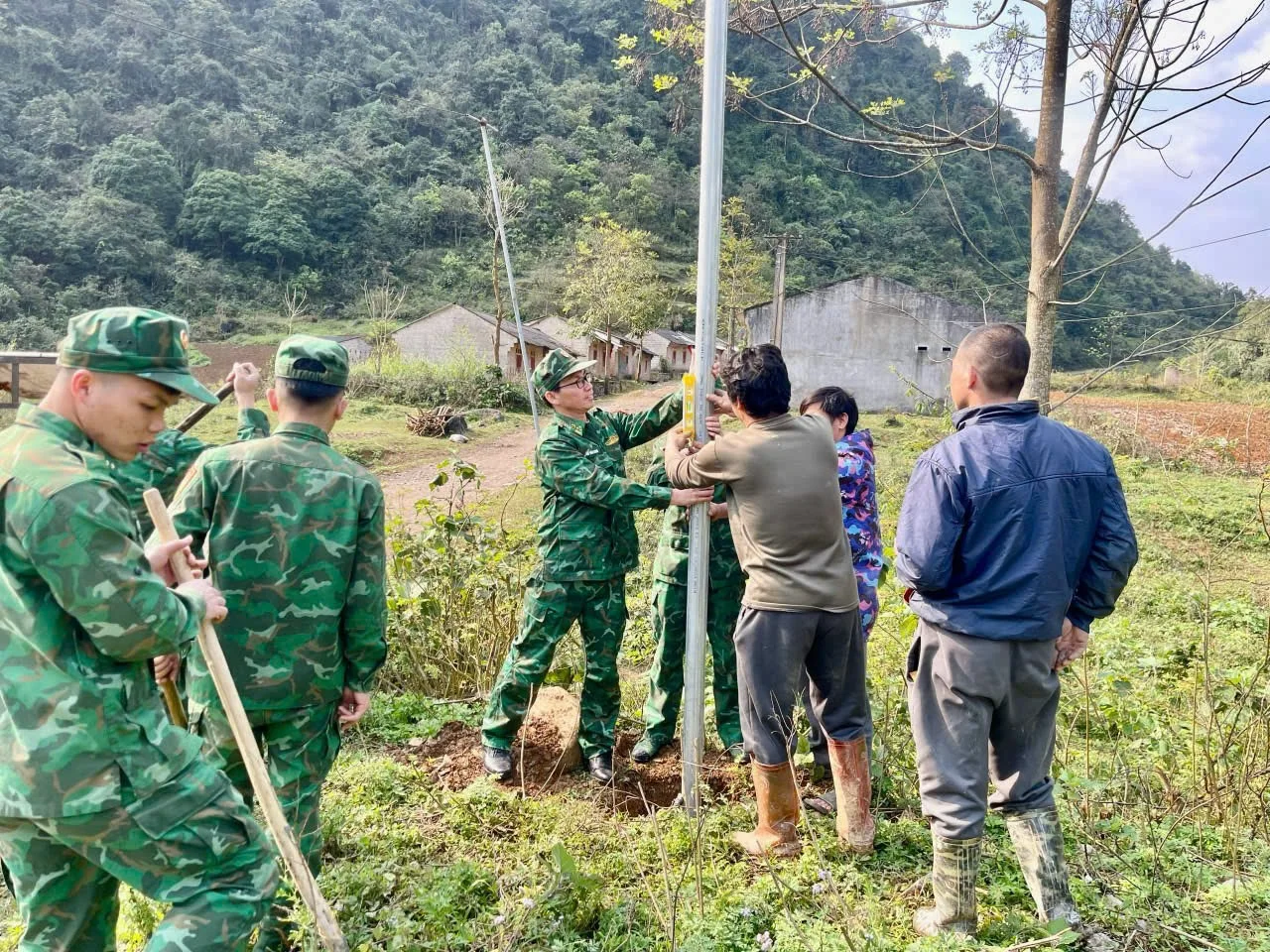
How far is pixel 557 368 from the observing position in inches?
152

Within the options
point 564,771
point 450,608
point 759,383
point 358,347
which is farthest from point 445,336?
point 759,383

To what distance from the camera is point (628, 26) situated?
87.9 m

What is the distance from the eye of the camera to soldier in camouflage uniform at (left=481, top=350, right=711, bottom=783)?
379 centimetres

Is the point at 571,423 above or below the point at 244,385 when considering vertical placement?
below

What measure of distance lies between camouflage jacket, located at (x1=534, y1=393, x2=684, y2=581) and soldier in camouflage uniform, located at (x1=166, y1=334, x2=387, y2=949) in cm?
119

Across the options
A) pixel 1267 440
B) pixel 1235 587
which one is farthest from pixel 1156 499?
pixel 1267 440

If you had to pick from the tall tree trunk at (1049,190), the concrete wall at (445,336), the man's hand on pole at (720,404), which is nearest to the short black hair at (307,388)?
the man's hand on pole at (720,404)

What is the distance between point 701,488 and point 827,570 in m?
0.60

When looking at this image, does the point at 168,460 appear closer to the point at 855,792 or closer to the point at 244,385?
the point at 244,385

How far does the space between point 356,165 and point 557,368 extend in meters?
70.6

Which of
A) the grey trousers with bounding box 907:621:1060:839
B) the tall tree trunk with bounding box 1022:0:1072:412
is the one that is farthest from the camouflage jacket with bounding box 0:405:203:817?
the tall tree trunk with bounding box 1022:0:1072:412

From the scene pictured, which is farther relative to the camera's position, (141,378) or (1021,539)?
(1021,539)

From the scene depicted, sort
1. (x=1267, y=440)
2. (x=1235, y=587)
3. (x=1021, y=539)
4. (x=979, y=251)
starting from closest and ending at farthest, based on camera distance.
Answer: (x=1021, y=539) → (x=979, y=251) → (x=1235, y=587) → (x=1267, y=440)

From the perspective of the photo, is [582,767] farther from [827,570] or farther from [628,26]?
[628,26]
